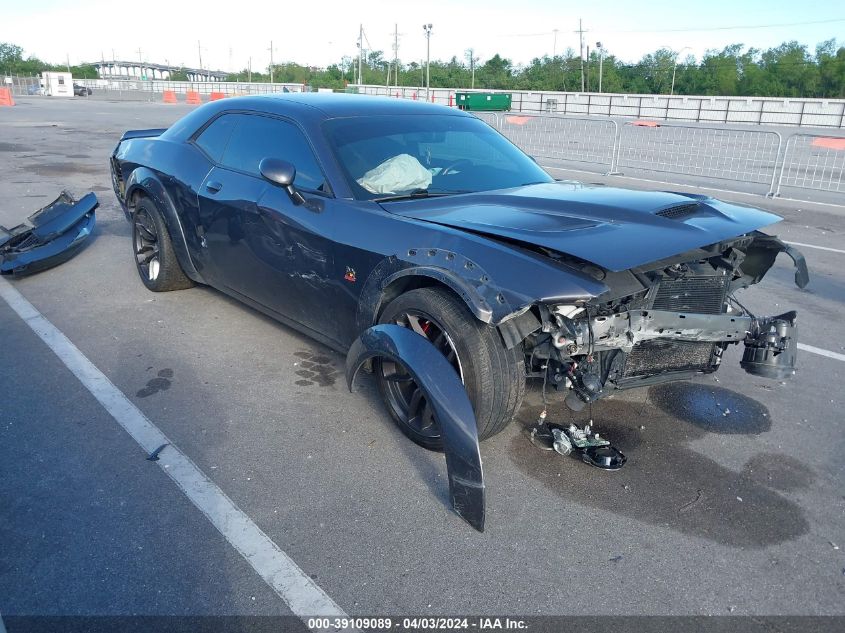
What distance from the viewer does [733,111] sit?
33094mm

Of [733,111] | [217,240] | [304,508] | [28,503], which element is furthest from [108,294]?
[733,111]

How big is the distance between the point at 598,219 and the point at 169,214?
330 cm

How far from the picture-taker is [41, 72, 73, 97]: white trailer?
51.7 m

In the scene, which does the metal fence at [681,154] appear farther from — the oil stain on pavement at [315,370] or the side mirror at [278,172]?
the side mirror at [278,172]

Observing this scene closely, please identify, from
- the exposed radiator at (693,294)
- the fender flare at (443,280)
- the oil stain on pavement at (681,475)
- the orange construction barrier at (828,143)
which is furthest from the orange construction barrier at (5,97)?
A: the exposed radiator at (693,294)

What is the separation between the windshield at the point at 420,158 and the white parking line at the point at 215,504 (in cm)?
165

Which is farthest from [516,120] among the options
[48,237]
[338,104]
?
[338,104]

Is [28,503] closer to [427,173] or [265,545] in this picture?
[265,545]

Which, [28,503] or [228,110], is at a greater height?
[228,110]

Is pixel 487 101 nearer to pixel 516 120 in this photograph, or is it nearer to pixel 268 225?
pixel 516 120

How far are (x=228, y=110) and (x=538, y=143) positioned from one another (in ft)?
45.9

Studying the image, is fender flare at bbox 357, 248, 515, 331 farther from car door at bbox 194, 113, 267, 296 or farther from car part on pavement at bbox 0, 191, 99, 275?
car part on pavement at bbox 0, 191, 99, 275

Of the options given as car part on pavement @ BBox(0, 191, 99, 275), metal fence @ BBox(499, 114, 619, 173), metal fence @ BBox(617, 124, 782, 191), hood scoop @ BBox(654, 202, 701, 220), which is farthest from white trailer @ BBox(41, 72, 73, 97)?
hood scoop @ BBox(654, 202, 701, 220)

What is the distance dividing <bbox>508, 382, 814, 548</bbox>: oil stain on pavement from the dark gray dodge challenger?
1.19 feet
